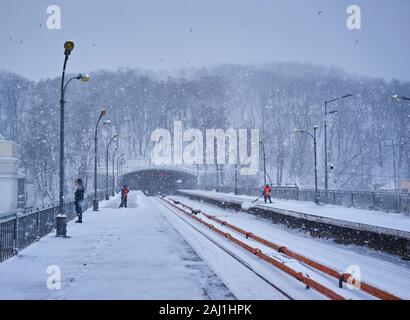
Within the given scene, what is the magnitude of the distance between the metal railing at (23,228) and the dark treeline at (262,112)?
7571cm

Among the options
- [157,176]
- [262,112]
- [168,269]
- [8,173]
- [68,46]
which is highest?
[262,112]

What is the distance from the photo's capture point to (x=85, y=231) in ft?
58.9

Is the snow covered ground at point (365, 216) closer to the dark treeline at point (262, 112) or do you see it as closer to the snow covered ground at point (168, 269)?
the snow covered ground at point (168, 269)

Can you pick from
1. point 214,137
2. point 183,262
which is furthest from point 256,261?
point 214,137

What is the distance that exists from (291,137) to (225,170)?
83.7ft

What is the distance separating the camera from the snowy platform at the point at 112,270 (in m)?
7.87

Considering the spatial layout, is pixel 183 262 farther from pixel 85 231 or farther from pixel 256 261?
pixel 85 231

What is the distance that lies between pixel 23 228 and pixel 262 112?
352 ft

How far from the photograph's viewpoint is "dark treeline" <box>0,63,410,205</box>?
101125mm

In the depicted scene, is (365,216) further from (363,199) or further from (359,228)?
(363,199)

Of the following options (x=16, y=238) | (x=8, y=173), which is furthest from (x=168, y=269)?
(x=8, y=173)

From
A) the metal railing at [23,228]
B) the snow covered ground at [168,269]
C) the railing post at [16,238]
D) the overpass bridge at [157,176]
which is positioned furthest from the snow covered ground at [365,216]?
the overpass bridge at [157,176]

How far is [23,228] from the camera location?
13.1 meters

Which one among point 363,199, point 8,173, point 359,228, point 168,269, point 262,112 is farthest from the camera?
point 262,112
